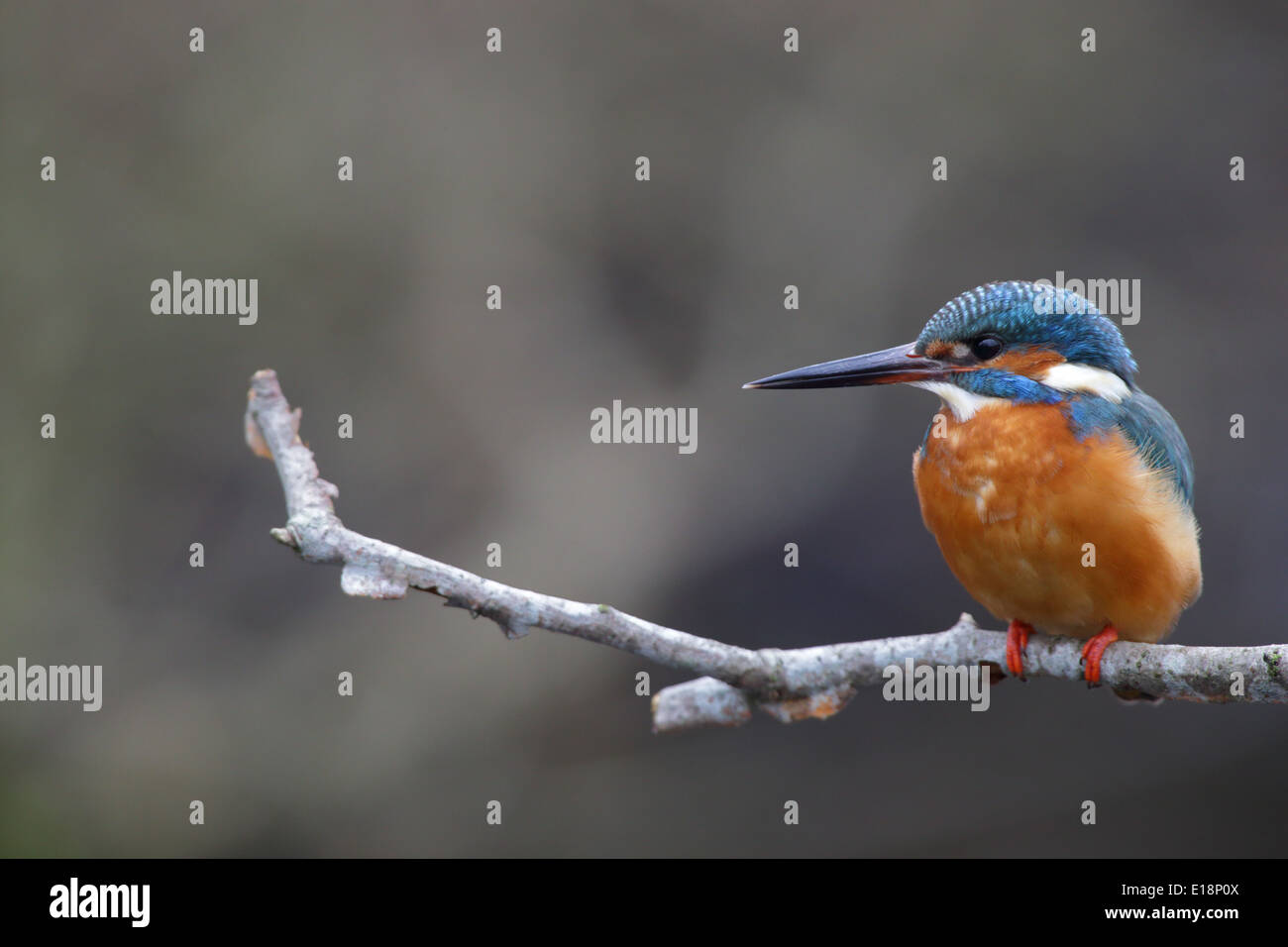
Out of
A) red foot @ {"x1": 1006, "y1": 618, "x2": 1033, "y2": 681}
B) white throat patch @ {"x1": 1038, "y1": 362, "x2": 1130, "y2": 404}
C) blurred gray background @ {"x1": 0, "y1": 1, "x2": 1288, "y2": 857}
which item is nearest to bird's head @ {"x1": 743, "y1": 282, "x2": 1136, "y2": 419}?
white throat patch @ {"x1": 1038, "y1": 362, "x2": 1130, "y2": 404}

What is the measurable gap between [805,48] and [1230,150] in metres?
2.06

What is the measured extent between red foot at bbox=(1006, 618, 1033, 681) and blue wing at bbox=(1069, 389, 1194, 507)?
474 mm

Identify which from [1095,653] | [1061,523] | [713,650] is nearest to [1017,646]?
[1095,653]

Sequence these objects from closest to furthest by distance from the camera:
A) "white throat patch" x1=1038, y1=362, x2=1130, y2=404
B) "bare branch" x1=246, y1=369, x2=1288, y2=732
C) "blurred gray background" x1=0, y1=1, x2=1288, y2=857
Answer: "bare branch" x1=246, y1=369, x2=1288, y2=732
"white throat patch" x1=1038, y1=362, x2=1130, y2=404
"blurred gray background" x1=0, y1=1, x2=1288, y2=857

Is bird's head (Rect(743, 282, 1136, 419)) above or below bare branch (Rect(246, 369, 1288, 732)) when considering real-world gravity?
above

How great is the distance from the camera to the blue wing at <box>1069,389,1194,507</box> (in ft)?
8.89

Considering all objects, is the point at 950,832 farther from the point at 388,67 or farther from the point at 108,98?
the point at 108,98

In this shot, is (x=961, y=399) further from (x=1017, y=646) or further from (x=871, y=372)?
(x=1017, y=646)

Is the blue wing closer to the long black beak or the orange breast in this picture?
the orange breast

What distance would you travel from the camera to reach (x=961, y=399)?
2828mm

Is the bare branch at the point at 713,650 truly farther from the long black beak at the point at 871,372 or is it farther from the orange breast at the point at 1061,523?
the long black beak at the point at 871,372

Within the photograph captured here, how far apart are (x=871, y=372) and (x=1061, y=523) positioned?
55 centimetres

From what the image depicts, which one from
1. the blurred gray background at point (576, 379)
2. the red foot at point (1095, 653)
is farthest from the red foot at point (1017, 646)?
the blurred gray background at point (576, 379)

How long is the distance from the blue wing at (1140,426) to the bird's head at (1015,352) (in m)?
0.04
